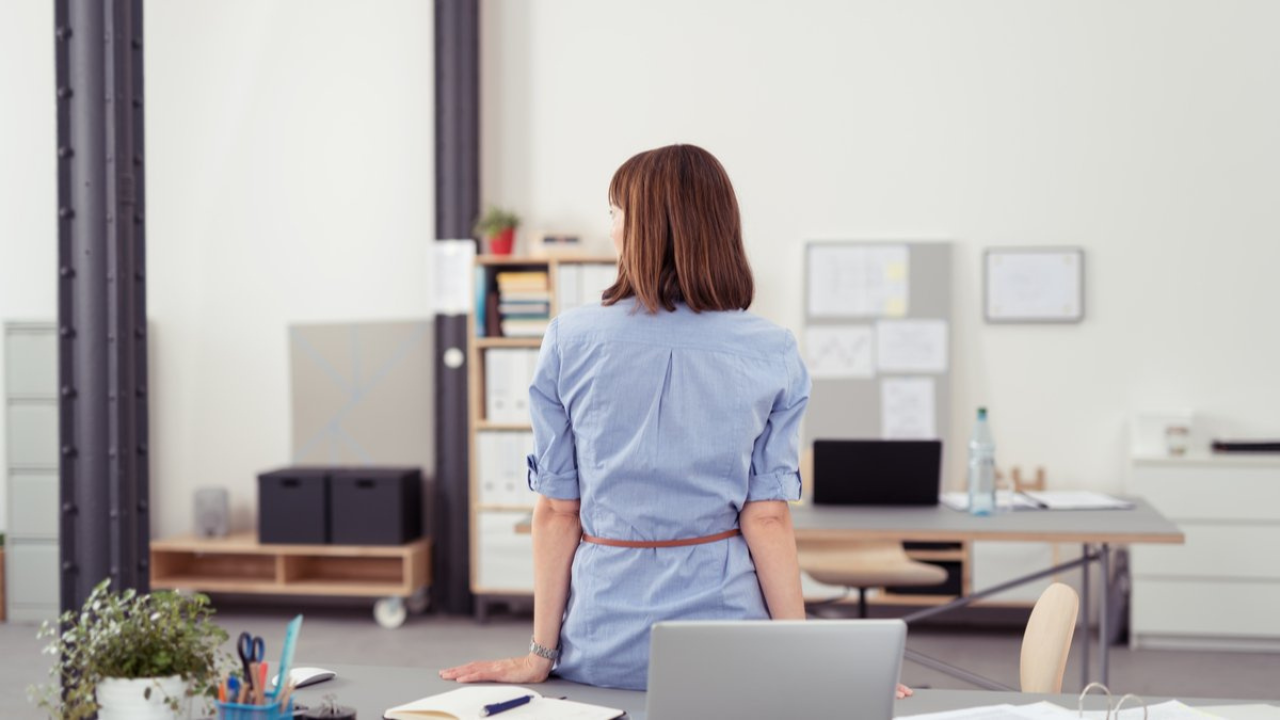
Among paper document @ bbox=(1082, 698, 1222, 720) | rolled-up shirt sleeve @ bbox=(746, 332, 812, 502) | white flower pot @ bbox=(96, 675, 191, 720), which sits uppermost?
rolled-up shirt sleeve @ bbox=(746, 332, 812, 502)

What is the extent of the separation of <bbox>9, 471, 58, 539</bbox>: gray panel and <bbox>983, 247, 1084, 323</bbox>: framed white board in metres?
4.17

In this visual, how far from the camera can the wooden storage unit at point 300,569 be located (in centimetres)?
553

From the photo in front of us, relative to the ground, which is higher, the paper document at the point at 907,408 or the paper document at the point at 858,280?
the paper document at the point at 858,280

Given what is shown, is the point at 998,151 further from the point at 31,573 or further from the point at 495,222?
the point at 31,573

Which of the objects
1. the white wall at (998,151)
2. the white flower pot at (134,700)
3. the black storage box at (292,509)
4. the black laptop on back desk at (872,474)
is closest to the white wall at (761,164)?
the white wall at (998,151)

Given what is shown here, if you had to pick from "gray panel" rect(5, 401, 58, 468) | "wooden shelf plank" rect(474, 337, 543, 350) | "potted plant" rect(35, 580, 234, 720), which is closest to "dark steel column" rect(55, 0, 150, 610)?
"potted plant" rect(35, 580, 234, 720)

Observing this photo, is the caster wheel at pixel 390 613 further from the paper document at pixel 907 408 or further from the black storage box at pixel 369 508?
the paper document at pixel 907 408

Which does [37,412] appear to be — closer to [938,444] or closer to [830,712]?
[938,444]

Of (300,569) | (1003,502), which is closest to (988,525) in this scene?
(1003,502)

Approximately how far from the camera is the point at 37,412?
5566mm

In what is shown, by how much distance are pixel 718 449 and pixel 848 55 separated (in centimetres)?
407

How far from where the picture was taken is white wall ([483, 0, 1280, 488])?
5.35m

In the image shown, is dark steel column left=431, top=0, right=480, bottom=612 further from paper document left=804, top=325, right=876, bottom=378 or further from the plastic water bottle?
the plastic water bottle

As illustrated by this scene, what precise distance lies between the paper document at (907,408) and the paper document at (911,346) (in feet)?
0.19
